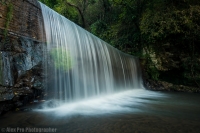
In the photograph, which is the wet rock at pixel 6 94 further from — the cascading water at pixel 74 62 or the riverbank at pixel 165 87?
the riverbank at pixel 165 87

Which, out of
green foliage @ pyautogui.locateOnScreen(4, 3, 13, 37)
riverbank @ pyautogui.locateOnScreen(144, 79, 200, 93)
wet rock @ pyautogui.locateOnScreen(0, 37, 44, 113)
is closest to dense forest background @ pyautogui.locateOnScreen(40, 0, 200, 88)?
riverbank @ pyautogui.locateOnScreen(144, 79, 200, 93)

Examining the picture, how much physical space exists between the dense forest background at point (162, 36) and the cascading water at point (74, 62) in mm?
4603

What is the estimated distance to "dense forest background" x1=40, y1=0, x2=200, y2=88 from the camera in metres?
10.4

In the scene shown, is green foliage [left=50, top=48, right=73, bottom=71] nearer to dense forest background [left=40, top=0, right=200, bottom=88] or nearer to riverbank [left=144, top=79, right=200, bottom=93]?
dense forest background [left=40, top=0, right=200, bottom=88]

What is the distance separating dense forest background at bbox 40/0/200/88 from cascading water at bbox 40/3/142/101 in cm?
460

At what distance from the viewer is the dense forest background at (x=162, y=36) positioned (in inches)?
409

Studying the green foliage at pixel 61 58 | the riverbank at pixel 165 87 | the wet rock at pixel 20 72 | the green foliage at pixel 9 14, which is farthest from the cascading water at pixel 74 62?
the riverbank at pixel 165 87

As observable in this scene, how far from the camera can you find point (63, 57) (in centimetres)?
518

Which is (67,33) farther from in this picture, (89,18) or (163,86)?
(89,18)

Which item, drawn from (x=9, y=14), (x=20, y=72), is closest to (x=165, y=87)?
(x=20, y=72)

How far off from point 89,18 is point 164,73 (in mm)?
Result: 10587

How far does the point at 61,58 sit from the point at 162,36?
8765 mm

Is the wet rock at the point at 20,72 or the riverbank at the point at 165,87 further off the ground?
the wet rock at the point at 20,72

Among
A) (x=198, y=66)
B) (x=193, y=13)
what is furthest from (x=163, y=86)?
(x=193, y=13)
